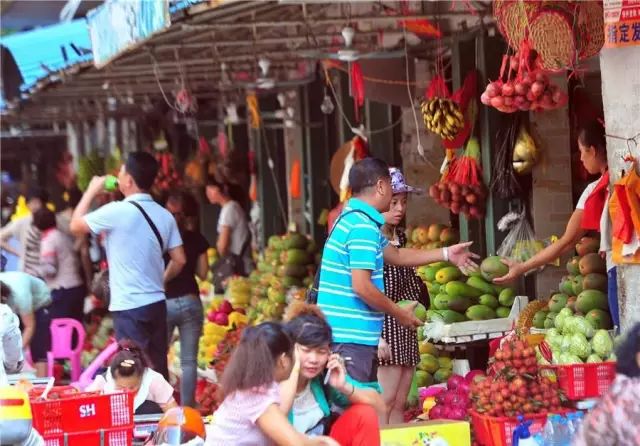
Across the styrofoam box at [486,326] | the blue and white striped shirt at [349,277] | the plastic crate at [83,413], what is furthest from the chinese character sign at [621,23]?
the plastic crate at [83,413]

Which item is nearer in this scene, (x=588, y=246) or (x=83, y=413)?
(x=83, y=413)

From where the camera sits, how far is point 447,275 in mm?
9883

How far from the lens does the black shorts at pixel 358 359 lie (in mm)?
7094

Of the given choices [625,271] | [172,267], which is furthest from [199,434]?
[172,267]

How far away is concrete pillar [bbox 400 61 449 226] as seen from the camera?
38.3ft

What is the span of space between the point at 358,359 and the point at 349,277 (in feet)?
1.36

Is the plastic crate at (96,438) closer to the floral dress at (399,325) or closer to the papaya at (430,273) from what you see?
the floral dress at (399,325)

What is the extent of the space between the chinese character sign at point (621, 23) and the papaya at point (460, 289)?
2.94 metres

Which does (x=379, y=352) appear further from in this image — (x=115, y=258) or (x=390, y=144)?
(x=390, y=144)

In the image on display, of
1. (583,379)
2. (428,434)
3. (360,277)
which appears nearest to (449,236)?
(583,379)

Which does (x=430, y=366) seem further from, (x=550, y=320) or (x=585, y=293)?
(x=585, y=293)

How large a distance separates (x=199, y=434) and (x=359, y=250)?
120 cm

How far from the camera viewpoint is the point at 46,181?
3256 cm

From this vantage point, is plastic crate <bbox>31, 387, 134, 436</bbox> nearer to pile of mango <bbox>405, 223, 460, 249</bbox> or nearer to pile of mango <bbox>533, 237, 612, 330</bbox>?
pile of mango <bbox>533, 237, 612, 330</bbox>
